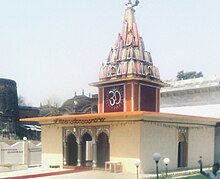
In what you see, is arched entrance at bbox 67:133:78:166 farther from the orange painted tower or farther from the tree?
the tree

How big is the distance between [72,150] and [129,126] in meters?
5.29

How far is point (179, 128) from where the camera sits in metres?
18.6

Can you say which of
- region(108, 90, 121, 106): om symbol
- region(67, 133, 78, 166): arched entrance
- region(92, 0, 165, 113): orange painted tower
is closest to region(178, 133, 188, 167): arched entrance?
region(92, 0, 165, 113): orange painted tower

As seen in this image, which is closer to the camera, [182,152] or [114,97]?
[182,152]

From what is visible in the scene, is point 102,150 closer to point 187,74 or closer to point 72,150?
point 72,150

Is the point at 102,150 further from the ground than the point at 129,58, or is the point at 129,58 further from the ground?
the point at 129,58

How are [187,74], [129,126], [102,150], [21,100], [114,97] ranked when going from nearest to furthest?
1. [129,126]
2. [114,97]
3. [102,150]
4. [187,74]
5. [21,100]

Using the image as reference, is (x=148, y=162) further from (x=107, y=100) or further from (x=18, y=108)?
(x=18, y=108)

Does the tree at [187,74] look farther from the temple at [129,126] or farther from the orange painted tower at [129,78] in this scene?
the orange painted tower at [129,78]

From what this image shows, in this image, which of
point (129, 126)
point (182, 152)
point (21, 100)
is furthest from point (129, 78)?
point (21, 100)

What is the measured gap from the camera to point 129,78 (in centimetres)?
1892

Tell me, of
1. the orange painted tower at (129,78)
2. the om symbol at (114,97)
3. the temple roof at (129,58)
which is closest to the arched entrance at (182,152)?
the orange painted tower at (129,78)

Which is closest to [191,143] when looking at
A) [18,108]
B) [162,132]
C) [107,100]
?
[162,132]

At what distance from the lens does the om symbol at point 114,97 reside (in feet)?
64.0
